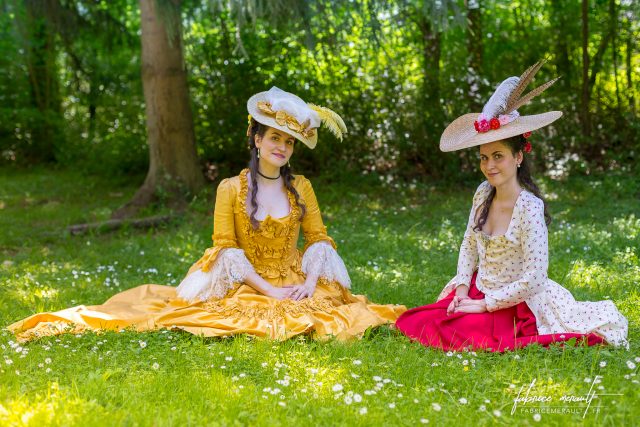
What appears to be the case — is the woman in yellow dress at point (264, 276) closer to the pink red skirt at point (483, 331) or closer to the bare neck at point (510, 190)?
the pink red skirt at point (483, 331)

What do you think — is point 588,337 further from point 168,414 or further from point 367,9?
point 367,9

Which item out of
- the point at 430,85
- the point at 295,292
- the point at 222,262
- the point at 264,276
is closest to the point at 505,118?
the point at 295,292

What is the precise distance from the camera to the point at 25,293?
5105 mm

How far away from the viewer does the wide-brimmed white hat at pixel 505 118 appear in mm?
3729

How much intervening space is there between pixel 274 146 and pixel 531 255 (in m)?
1.61

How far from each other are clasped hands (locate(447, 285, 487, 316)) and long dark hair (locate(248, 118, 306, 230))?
42.9 inches

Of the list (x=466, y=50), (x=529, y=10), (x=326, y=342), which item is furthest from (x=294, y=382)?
(x=529, y=10)

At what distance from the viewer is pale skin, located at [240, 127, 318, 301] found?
4.29m

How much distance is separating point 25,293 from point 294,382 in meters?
2.71

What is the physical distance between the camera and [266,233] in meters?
4.36

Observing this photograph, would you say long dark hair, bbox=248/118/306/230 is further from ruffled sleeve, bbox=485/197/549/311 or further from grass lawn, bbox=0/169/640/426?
ruffled sleeve, bbox=485/197/549/311

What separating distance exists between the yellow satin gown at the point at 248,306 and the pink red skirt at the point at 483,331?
31 centimetres
